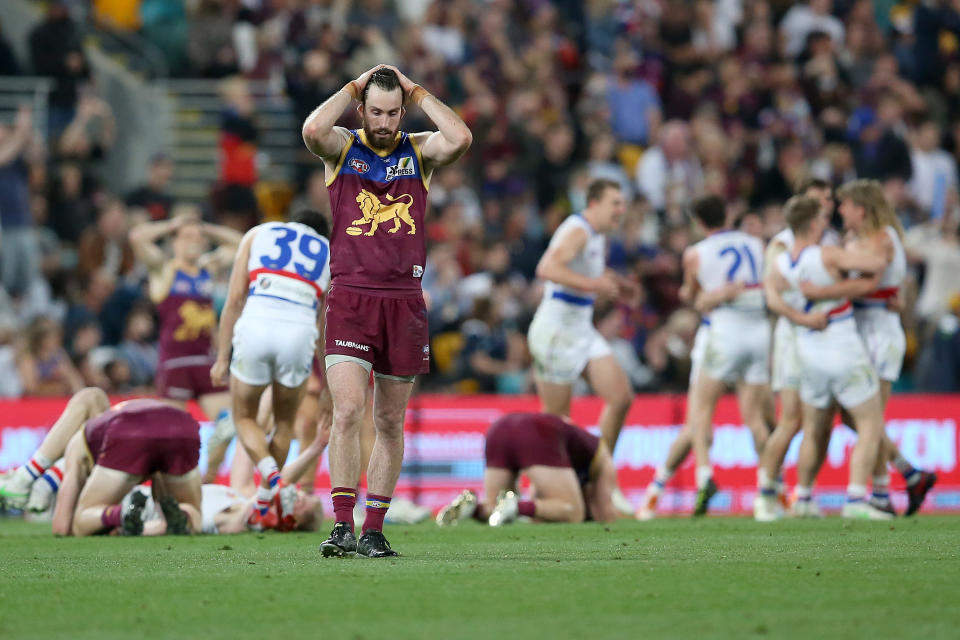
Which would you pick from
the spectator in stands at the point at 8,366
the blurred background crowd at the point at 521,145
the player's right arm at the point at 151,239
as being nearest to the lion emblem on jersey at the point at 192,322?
the player's right arm at the point at 151,239

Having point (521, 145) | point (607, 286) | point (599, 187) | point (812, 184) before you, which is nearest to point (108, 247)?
point (521, 145)

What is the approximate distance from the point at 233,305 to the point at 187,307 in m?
3.16

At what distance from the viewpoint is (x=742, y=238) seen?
46.9ft

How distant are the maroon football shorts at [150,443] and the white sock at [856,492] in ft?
18.0

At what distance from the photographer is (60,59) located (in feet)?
69.2

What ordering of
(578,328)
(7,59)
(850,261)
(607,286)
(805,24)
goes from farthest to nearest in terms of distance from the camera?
(805,24) → (7,59) → (578,328) → (607,286) → (850,261)

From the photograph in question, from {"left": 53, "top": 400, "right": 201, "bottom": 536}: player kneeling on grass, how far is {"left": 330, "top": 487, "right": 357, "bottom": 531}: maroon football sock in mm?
2943

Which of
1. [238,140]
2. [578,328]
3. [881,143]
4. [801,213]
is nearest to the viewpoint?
[801,213]

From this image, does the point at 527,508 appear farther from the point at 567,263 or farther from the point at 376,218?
the point at 376,218

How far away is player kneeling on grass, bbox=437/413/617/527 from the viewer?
12.6 m

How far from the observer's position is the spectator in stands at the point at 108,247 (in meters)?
19.8

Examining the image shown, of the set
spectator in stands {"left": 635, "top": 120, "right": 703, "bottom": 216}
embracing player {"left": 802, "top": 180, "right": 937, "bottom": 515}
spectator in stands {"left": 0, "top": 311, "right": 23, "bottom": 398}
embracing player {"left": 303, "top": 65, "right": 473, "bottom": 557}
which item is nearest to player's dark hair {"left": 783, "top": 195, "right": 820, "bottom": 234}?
embracing player {"left": 802, "top": 180, "right": 937, "bottom": 515}

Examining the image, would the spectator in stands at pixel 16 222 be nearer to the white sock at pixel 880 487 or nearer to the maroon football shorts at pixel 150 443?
the maroon football shorts at pixel 150 443

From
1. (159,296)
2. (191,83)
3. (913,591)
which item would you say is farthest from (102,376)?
(913,591)
